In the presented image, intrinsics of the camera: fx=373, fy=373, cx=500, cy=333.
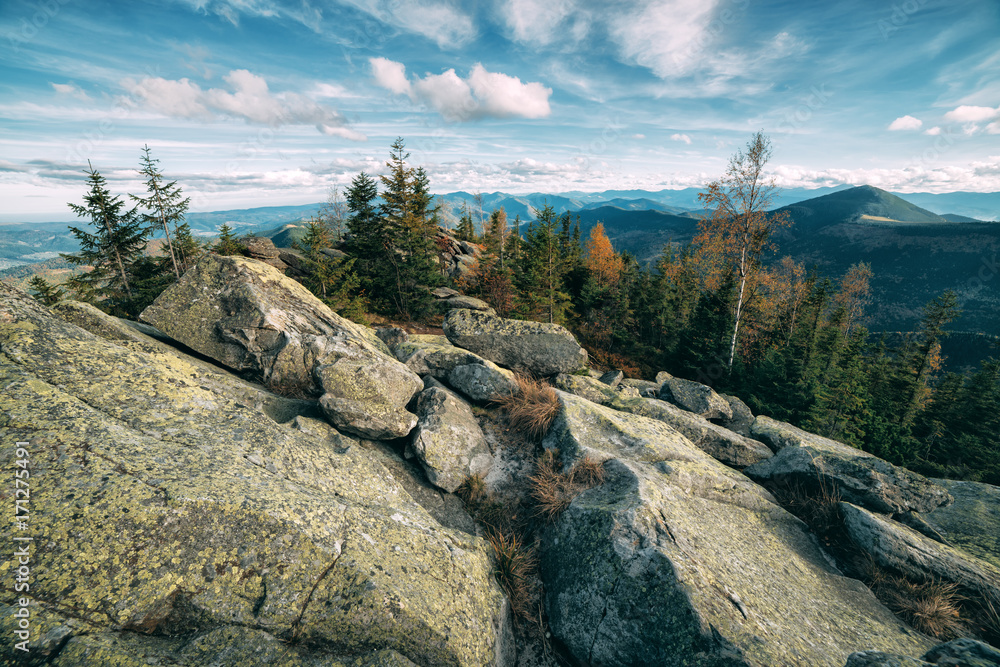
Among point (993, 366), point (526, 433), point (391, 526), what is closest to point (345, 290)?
point (526, 433)

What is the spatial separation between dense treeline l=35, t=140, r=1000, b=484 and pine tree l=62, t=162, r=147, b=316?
10cm

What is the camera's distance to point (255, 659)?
156 inches

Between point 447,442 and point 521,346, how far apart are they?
620cm

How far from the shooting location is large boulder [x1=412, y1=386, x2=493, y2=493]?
865cm

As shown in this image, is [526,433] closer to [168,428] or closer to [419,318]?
[168,428]

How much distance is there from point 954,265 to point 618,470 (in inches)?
11853

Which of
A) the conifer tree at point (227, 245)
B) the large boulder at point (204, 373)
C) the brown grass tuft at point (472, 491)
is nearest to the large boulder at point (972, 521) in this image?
the brown grass tuft at point (472, 491)

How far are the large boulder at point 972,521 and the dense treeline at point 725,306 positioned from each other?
52.7 ft

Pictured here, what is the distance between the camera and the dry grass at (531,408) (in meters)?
10.2

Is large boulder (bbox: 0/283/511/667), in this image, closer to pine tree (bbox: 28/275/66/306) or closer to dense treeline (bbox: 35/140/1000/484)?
dense treeline (bbox: 35/140/1000/484)

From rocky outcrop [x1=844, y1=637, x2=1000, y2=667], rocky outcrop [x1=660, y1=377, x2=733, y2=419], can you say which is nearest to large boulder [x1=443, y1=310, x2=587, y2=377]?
rocky outcrop [x1=660, y1=377, x2=733, y2=419]

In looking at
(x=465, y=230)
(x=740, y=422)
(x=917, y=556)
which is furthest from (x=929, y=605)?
(x=465, y=230)

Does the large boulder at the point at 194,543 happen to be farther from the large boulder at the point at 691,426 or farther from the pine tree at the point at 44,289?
the pine tree at the point at 44,289

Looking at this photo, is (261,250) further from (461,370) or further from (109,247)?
(461,370)
